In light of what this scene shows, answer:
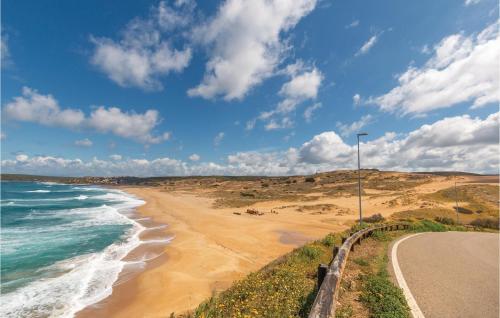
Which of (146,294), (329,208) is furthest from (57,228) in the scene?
(329,208)

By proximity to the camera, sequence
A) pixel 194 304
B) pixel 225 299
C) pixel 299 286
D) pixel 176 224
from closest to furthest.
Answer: pixel 299 286
pixel 225 299
pixel 194 304
pixel 176 224

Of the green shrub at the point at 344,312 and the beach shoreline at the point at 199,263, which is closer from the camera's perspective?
the green shrub at the point at 344,312

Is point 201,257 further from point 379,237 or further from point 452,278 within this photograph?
point 452,278

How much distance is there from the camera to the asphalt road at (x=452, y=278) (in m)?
5.83

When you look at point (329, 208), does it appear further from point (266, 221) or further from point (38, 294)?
point (38, 294)

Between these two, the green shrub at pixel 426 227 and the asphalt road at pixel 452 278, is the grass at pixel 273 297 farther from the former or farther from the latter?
the green shrub at pixel 426 227

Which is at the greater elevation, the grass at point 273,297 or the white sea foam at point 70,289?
the grass at point 273,297

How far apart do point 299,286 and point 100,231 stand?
26.0 meters

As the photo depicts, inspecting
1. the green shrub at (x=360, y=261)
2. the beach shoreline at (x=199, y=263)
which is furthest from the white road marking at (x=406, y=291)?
the beach shoreline at (x=199, y=263)

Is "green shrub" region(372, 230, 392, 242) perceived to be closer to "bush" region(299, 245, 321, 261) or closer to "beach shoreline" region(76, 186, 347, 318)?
"bush" region(299, 245, 321, 261)

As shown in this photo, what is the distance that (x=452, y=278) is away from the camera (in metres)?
7.75

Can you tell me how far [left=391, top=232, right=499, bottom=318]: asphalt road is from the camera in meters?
5.83

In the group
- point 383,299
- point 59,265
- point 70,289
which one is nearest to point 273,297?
point 383,299

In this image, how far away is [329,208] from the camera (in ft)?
132
